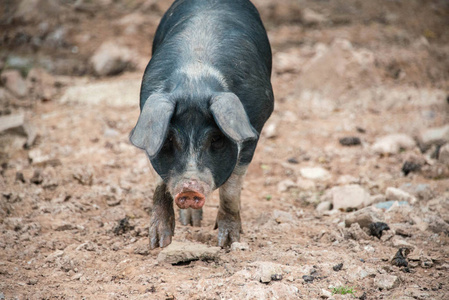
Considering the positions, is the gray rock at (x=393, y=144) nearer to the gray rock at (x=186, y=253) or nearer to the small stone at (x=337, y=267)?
the small stone at (x=337, y=267)

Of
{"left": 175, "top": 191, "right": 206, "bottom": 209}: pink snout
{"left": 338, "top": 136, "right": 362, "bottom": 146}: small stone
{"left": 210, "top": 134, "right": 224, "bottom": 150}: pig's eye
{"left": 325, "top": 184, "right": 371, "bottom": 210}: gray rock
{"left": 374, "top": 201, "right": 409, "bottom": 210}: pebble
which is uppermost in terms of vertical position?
{"left": 210, "top": 134, "right": 224, "bottom": 150}: pig's eye

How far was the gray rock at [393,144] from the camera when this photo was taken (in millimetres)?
7129

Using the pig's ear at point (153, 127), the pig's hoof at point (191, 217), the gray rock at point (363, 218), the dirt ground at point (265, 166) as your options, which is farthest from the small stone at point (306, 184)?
the pig's ear at point (153, 127)

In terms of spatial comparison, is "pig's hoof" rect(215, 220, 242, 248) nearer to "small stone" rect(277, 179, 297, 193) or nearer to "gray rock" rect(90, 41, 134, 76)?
"small stone" rect(277, 179, 297, 193)

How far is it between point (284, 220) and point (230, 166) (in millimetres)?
1273

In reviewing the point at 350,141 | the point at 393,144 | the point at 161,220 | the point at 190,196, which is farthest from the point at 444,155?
the point at 190,196

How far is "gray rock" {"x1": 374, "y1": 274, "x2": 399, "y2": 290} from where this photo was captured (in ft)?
12.3

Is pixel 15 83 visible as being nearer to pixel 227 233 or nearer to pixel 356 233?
pixel 227 233

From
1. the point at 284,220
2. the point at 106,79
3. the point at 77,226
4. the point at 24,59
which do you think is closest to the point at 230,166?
the point at 284,220

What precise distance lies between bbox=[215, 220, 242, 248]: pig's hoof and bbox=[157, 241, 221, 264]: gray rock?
1.14 feet

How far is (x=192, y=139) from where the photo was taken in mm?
3969

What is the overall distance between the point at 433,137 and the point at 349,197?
83.5 inches

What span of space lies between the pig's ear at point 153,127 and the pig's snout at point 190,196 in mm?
360

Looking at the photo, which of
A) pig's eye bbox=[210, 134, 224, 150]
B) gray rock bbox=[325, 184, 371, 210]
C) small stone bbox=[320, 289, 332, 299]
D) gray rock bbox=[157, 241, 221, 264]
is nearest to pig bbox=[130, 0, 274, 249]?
pig's eye bbox=[210, 134, 224, 150]
